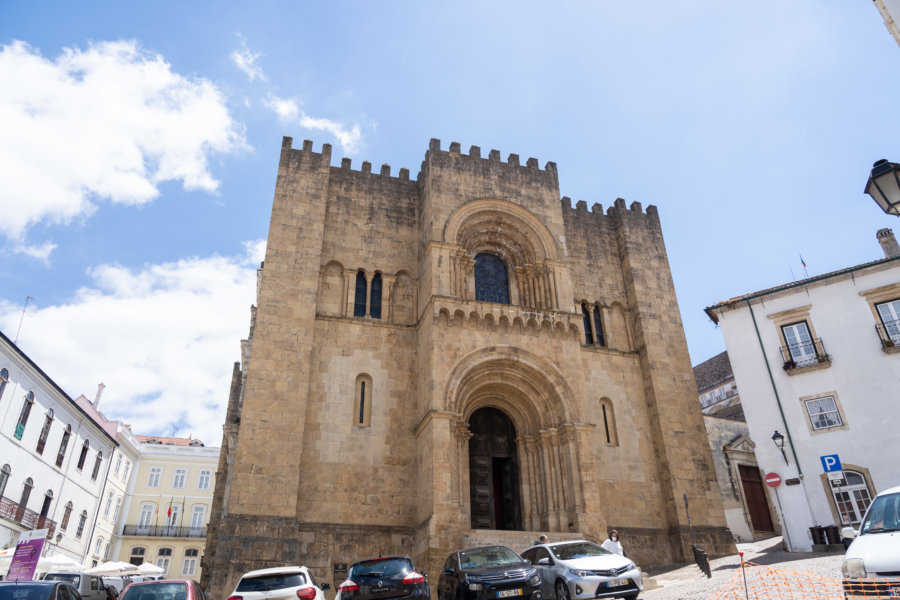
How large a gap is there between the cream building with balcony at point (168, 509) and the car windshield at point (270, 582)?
36983mm

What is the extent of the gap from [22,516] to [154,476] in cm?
1994

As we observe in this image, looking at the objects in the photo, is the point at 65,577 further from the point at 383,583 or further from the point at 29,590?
the point at 383,583

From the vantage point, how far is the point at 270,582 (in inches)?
372

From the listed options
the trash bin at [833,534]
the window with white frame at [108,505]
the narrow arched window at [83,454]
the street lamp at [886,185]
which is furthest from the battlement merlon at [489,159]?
the window with white frame at [108,505]

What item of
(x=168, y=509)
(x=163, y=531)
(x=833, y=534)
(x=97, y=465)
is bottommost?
(x=833, y=534)

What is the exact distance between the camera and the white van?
659cm

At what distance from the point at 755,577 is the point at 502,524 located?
9420mm

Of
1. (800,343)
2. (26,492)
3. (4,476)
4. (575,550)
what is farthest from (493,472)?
(26,492)

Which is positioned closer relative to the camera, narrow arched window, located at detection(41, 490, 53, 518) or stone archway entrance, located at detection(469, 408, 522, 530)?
stone archway entrance, located at detection(469, 408, 522, 530)

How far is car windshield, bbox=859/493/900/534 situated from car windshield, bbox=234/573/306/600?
26.6 feet

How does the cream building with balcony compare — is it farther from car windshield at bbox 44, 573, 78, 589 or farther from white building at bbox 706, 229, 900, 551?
white building at bbox 706, 229, 900, 551

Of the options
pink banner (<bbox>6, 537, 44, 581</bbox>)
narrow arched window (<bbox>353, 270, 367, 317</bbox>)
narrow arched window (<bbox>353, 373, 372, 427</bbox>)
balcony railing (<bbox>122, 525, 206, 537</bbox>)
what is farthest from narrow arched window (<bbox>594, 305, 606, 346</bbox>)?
balcony railing (<bbox>122, 525, 206, 537</bbox>)

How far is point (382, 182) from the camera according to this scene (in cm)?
2345

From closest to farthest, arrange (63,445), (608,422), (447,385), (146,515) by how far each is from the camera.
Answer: (447,385) < (608,422) < (63,445) < (146,515)
